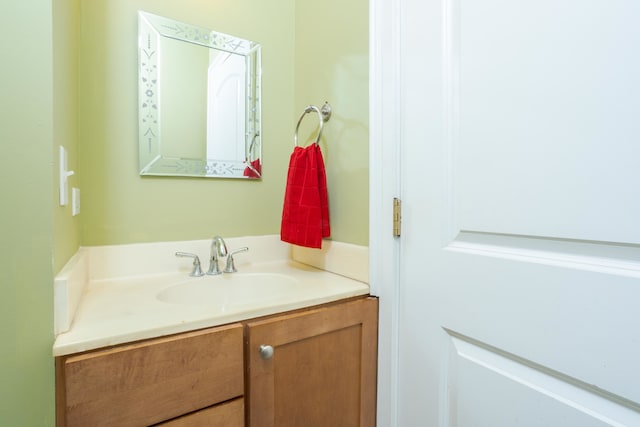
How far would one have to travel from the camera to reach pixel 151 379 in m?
0.61

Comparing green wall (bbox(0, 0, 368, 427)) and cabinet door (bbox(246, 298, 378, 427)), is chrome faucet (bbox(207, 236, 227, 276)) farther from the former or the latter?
cabinet door (bbox(246, 298, 378, 427))

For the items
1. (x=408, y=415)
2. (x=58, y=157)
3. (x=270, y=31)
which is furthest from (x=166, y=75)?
(x=408, y=415)

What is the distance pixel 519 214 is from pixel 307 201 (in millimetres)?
645

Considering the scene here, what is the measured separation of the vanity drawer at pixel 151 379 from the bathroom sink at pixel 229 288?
0.29 meters

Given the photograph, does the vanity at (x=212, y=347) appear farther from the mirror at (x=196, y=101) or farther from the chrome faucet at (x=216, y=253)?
the mirror at (x=196, y=101)

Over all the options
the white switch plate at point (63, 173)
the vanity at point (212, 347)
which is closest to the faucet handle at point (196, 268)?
the vanity at point (212, 347)

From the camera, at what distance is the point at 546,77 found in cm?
57

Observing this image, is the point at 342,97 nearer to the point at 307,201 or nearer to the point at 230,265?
the point at 307,201

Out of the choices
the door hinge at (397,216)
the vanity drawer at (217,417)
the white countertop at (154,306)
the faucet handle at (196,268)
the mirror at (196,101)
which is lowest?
the vanity drawer at (217,417)

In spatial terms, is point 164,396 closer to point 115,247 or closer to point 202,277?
point 202,277

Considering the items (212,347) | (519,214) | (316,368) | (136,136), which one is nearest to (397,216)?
(519,214)

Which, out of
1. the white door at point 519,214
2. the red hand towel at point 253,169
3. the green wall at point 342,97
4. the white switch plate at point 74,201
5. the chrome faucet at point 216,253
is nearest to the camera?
the white door at point 519,214

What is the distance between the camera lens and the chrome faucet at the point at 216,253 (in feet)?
3.61

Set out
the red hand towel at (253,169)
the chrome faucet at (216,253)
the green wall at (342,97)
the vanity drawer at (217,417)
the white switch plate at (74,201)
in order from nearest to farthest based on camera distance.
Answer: the vanity drawer at (217,417), the white switch plate at (74,201), the green wall at (342,97), the chrome faucet at (216,253), the red hand towel at (253,169)
